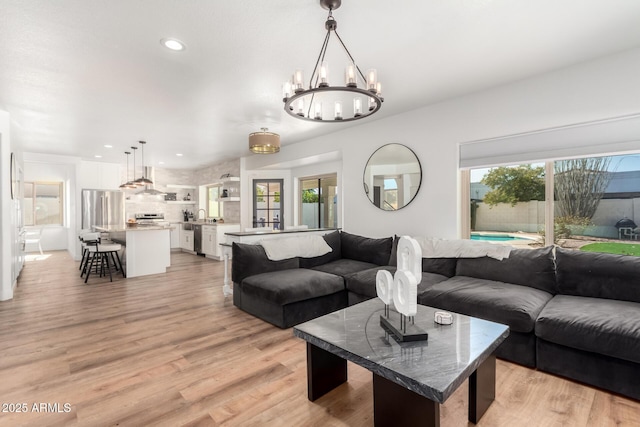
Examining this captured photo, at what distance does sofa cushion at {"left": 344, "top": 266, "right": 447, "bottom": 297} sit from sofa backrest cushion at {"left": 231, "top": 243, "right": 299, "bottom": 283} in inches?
38.1

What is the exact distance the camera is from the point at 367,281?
329 centimetres

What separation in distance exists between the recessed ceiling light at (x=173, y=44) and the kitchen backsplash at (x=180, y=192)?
5185 millimetres

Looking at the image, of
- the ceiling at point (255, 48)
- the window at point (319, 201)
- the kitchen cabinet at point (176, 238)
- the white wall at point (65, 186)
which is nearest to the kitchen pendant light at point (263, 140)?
the ceiling at point (255, 48)

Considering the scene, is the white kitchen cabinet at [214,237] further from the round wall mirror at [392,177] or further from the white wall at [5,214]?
the round wall mirror at [392,177]

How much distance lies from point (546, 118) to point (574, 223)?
3.72 feet

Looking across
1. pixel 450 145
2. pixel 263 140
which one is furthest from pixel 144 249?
pixel 450 145

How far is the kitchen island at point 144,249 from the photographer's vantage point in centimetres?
552

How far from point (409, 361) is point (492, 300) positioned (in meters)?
1.36

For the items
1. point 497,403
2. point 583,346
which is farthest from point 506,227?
point 497,403

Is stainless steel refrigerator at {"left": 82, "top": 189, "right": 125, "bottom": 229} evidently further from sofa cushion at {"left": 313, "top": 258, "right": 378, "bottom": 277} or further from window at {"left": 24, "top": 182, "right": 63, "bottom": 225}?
sofa cushion at {"left": 313, "top": 258, "right": 378, "bottom": 277}

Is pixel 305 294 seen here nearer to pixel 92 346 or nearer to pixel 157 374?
pixel 157 374

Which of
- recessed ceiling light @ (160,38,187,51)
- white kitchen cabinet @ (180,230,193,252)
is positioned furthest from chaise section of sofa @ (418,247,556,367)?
white kitchen cabinet @ (180,230,193,252)

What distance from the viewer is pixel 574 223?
3.19m

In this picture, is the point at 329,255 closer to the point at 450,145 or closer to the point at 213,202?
the point at 450,145
